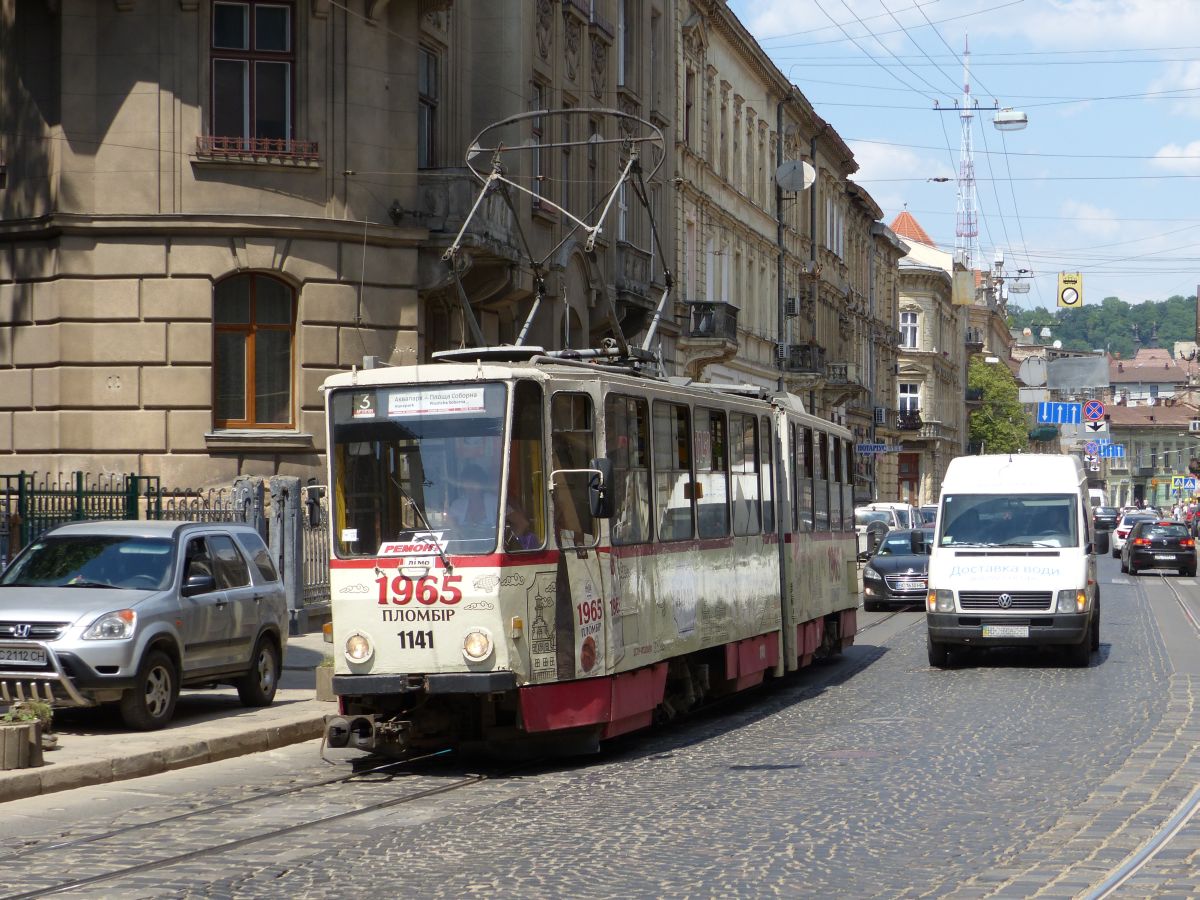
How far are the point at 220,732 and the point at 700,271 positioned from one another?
36651 millimetres

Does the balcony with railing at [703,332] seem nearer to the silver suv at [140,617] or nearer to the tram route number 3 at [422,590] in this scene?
the silver suv at [140,617]

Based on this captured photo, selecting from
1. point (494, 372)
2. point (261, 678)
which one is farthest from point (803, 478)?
point (494, 372)

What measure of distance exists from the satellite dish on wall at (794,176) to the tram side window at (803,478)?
35009mm

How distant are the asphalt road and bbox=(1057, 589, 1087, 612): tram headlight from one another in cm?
390

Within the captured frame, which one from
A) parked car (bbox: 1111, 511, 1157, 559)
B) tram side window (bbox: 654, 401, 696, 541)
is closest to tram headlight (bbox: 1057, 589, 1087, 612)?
tram side window (bbox: 654, 401, 696, 541)

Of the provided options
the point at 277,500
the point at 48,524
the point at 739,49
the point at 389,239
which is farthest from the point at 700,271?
the point at 48,524

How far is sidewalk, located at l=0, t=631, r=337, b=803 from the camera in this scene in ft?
41.1

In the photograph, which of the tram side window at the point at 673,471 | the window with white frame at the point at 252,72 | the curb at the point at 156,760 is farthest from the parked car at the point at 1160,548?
the curb at the point at 156,760

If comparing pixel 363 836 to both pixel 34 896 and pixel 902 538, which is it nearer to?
pixel 34 896

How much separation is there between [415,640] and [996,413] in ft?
370

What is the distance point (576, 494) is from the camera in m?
13.7

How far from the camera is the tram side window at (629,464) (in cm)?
1427

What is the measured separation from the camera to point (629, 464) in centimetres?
1464

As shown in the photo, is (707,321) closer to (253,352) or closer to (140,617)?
(253,352)
